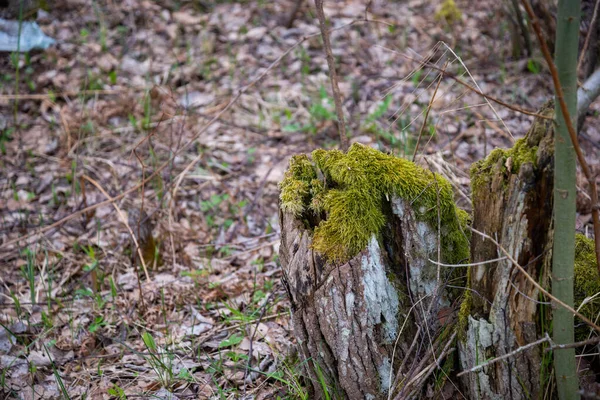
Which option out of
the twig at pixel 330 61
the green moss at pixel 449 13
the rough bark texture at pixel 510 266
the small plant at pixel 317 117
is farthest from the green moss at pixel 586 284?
the green moss at pixel 449 13

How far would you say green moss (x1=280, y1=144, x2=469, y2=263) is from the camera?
210cm

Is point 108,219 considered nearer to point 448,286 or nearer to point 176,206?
point 176,206

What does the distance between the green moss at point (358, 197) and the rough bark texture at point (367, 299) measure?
0.15ft

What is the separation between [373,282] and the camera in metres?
2.08

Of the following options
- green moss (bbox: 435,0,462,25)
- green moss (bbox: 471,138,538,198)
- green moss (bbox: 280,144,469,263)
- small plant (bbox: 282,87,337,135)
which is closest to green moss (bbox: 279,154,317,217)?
green moss (bbox: 280,144,469,263)

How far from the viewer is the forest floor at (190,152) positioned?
287cm

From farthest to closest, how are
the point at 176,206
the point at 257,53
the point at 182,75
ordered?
1. the point at 257,53
2. the point at 182,75
3. the point at 176,206

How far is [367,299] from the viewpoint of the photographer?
2.09 m

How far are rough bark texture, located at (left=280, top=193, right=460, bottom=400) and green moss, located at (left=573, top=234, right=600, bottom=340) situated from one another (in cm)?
50

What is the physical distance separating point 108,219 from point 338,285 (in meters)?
2.93

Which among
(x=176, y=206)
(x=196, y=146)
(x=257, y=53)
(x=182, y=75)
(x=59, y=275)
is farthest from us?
(x=257, y=53)

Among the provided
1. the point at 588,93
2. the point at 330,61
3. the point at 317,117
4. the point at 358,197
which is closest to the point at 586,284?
the point at 588,93

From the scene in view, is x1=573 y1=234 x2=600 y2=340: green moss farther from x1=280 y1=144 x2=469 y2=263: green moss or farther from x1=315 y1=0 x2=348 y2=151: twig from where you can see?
x1=315 y1=0 x2=348 y2=151: twig

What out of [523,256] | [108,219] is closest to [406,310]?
[523,256]
